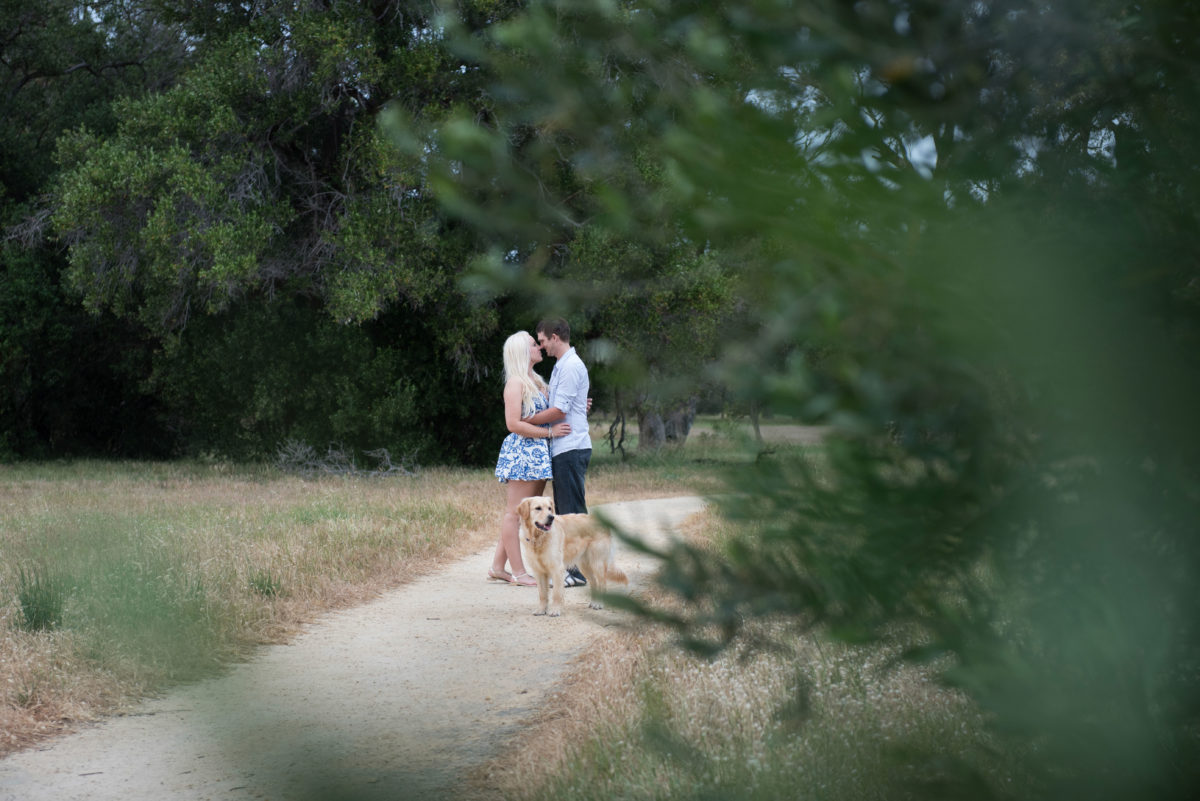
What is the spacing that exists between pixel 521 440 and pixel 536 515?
4.84ft

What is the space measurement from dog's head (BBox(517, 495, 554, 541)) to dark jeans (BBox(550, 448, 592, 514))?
3.56ft

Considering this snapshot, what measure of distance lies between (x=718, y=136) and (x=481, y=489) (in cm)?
1506

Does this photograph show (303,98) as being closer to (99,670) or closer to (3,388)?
(3,388)

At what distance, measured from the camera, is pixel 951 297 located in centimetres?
104

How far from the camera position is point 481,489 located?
1595 centimetres

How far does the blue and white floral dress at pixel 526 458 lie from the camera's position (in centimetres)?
908

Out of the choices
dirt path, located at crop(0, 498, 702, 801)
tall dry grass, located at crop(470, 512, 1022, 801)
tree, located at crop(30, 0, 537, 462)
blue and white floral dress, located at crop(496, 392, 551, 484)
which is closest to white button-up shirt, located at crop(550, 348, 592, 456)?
blue and white floral dress, located at crop(496, 392, 551, 484)

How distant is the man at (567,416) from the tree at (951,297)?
7462 millimetres

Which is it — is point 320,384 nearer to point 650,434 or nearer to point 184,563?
point 650,434

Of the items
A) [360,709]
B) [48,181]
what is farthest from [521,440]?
[48,181]

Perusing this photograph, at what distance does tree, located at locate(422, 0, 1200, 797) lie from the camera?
1.07 metres

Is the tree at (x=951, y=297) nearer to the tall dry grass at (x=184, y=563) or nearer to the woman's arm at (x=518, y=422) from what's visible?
the tall dry grass at (x=184, y=563)

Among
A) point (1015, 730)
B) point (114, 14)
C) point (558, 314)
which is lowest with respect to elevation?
point (1015, 730)

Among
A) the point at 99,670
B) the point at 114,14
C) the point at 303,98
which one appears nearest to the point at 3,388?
the point at 114,14
